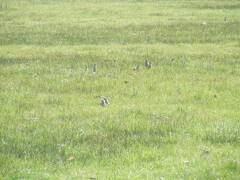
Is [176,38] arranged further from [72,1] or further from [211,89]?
[72,1]

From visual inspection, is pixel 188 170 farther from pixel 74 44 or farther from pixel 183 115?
pixel 74 44

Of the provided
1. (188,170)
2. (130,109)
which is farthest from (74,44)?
(188,170)

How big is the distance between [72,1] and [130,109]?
39.2m

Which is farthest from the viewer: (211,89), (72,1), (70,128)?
(72,1)

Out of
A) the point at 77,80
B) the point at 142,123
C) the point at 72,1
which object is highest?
the point at 142,123

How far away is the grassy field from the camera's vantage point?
38.4 ft

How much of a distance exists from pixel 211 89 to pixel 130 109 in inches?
145

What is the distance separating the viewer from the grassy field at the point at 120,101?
1172 centimetres

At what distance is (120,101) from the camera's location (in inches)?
671

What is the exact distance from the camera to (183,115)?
15344 millimetres

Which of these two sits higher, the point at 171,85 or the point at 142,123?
the point at 142,123

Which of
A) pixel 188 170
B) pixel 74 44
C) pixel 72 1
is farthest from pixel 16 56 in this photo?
pixel 72 1

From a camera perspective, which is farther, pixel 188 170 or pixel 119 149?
pixel 119 149

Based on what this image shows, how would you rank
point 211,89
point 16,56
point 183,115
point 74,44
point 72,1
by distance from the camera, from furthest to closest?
1. point 72,1
2. point 74,44
3. point 16,56
4. point 211,89
5. point 183,115
